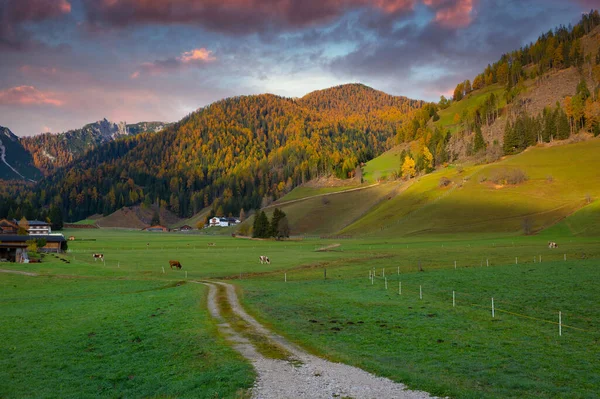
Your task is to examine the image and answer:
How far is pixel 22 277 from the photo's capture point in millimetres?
50969

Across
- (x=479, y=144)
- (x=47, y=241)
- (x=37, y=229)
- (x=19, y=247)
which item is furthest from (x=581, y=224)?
(x=37, y=229)

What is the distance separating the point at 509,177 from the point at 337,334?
13516cm

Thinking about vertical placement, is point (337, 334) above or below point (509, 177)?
below

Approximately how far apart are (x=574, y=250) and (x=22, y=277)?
76497 mm

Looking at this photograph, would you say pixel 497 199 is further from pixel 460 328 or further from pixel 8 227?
pixel 8 227

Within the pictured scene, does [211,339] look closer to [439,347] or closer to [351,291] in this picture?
[439,347]

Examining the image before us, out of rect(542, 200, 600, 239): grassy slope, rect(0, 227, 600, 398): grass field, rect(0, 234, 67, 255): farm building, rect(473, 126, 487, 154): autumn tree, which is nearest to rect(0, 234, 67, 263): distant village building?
rect(0, 234, 67, 255): farm building

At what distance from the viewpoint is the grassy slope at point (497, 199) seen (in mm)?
114062

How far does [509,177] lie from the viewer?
138m

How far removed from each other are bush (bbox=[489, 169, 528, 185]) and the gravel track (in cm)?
13762

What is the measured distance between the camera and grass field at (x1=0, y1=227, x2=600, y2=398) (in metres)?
14.2

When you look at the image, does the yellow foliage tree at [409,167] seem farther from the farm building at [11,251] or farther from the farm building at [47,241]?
the farm building at [11,251]

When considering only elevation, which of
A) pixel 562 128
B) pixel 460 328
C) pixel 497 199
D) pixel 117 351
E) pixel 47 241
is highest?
pixel 562 128

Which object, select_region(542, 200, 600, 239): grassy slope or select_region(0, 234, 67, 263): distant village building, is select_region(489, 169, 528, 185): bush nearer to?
select_region(542, 200, 600, 239): grassy slope
